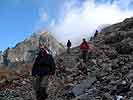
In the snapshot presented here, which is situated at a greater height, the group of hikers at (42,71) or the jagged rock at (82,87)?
the group of hikers at (42,71)

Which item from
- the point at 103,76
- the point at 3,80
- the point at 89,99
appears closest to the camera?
the point at 89,99

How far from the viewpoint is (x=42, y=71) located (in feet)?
44.0

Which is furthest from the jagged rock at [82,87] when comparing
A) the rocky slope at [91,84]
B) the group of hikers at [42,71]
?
the group of hikers at [42,71]

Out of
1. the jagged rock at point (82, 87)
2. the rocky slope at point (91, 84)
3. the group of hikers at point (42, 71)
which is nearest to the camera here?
the group of hikers at point (42, 71)

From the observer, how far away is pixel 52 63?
44.4 feet

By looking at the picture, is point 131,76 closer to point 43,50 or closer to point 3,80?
point 43,50

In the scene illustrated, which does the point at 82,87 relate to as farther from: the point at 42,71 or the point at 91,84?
the point at 42,71

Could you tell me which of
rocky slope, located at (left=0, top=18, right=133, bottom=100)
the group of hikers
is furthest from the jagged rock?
the group of hikers

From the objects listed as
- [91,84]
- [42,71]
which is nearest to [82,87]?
[91,84]

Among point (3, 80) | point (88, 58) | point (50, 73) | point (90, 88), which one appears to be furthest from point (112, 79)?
point (88, 58)

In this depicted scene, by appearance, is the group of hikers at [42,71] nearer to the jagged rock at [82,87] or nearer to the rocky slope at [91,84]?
the rocky slope at [91,84]

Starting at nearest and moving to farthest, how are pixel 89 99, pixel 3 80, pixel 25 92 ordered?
pixel 89 99, pixel 25 92, pixel 3 80

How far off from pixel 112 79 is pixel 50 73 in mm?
4969

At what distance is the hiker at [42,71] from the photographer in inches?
526
